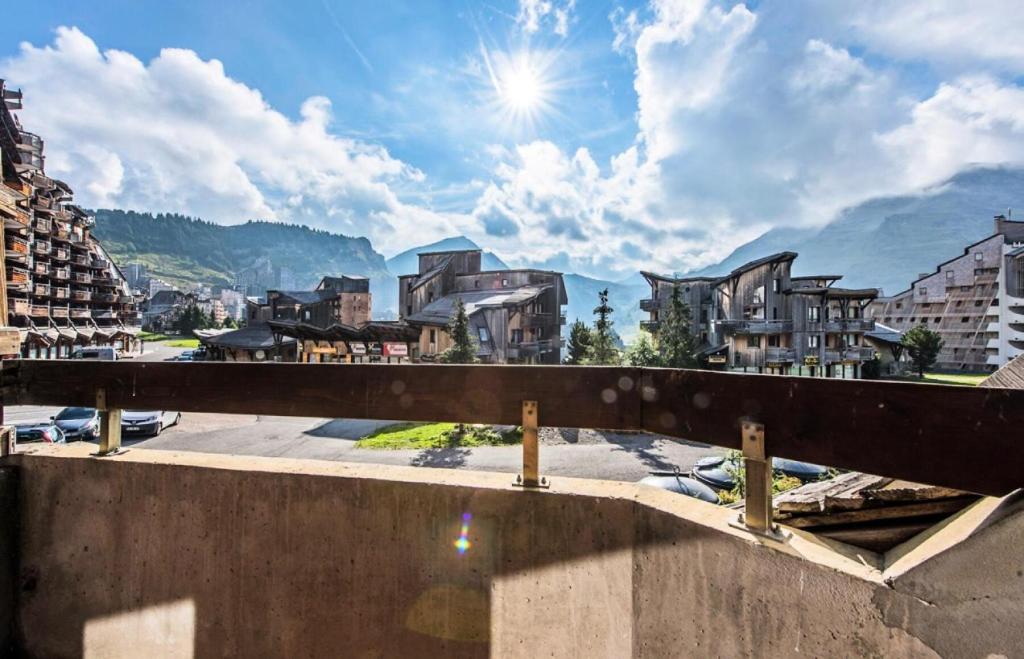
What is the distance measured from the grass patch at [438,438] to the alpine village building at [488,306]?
28.5 ft

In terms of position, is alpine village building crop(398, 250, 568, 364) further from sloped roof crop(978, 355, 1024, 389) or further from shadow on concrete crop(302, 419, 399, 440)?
sloped roof crop(978, 355, 1024, 389)

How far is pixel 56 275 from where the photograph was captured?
163 ft

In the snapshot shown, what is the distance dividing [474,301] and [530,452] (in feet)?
119

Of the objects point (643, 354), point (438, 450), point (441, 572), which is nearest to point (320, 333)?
point (438, 450)

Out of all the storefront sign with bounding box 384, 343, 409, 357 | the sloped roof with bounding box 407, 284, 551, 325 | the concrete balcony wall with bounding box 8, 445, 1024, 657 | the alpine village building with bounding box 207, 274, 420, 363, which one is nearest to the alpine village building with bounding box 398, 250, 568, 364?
the sloped roof with bounding box 407, 284, 551, 325

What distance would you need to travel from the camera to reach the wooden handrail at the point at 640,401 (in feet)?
4.62

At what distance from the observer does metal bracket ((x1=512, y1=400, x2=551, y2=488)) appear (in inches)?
86.6

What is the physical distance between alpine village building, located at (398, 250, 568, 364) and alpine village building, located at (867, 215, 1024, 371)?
40906 mm

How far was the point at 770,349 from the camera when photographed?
117 feet

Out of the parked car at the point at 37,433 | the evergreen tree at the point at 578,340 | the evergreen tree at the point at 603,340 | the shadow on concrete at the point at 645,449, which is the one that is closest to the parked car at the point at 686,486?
the shadow on concrete at the point at 645,449

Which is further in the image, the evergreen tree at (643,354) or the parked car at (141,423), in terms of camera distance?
the evergreen tree at (643,354)

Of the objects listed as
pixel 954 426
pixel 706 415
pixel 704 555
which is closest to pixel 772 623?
pixel 704 555

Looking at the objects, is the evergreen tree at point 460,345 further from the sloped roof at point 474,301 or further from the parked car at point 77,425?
the parked car at point 77,425

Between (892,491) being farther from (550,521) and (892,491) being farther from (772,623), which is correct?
(550,521)
